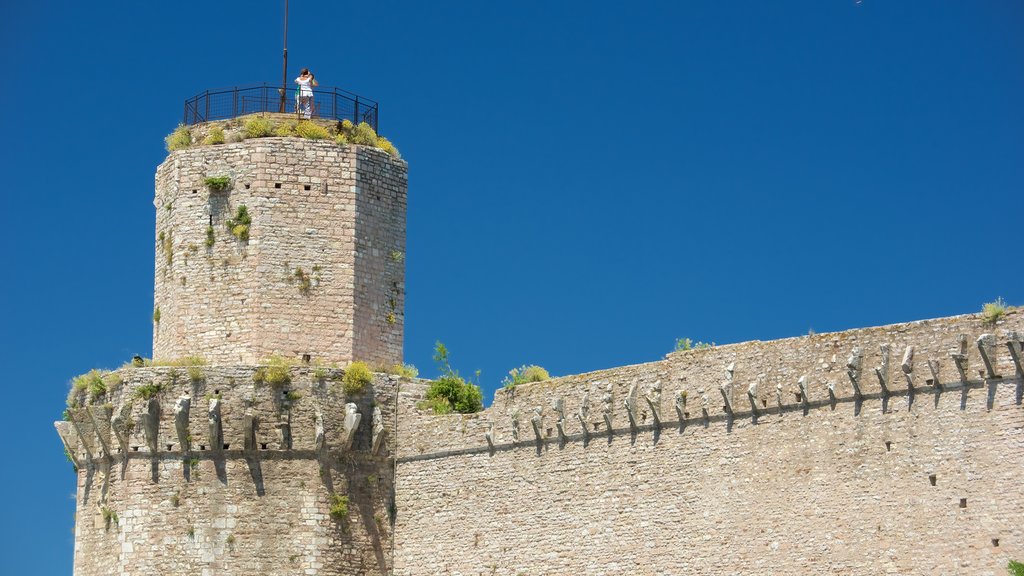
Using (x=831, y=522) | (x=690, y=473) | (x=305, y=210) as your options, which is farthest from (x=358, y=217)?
(x=831, y=522)

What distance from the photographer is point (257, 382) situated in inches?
1519

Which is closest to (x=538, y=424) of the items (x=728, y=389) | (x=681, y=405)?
(x=681, y=405)

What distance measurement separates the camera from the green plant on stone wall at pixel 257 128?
40500mm

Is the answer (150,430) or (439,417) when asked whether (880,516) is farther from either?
(150,430)

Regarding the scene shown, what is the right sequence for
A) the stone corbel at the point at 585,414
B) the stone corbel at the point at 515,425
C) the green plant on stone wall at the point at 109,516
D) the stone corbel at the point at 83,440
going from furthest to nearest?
the stone corbel at the point at 83,440
the green plant on stone wall at the point at 109,516
the stone corbel at the point at 515,425
the stone corbel at the point at 585,414

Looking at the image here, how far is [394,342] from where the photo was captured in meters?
40.9

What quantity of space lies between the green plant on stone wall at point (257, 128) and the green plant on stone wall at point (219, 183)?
3.31 feet

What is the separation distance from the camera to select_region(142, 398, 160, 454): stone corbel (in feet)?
126

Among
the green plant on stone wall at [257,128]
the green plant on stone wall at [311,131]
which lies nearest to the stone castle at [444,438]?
the green plant on stone wall at [311,131]

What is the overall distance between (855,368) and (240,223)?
13.4m

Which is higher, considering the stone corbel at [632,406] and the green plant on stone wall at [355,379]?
the green plant on stone wall at [355,379]

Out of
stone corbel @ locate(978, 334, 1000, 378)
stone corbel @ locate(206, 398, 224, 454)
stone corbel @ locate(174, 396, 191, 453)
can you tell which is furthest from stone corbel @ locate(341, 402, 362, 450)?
stone corbel @ locate(978, 334, 1000, 378)

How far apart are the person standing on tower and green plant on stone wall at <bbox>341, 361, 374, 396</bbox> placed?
5.56 m

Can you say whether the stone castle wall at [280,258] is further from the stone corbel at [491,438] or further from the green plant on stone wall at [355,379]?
the stone corbel at [491,438]
